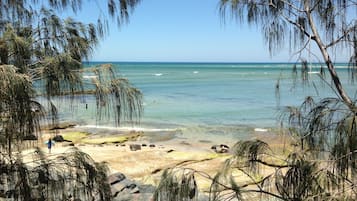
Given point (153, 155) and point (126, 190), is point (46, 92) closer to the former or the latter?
point (126, 190)

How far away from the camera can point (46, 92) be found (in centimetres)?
219

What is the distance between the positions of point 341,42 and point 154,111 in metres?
15.6

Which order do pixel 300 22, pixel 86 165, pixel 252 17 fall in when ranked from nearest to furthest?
pixel 86 165, pixel 300 22, pixel 252 17

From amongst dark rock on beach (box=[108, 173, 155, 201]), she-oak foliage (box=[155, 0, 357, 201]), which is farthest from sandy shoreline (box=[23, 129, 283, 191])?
she-oak foliage (box=[155, 0, 357, 201])

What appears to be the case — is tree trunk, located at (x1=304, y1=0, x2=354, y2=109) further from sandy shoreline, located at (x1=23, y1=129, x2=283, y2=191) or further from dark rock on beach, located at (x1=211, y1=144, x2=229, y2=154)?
dark rock on beach, located at (x1=211, y1=144, x2=229, y2=154)

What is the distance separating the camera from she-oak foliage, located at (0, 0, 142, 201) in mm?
1866

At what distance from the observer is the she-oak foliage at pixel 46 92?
6.12ft

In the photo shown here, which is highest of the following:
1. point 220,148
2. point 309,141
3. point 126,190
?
point 309,141

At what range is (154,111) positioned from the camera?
1772cm

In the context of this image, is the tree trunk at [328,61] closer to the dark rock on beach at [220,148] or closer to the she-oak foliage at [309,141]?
the she-oak foliage at [309,141]

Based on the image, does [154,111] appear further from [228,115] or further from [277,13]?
[277,13]

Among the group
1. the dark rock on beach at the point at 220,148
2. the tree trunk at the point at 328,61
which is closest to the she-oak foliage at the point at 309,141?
the tree trunk at the point at 328,61

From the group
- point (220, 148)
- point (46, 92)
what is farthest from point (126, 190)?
point (220, 148)

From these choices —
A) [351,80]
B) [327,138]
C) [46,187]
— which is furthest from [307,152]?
[46,187]
